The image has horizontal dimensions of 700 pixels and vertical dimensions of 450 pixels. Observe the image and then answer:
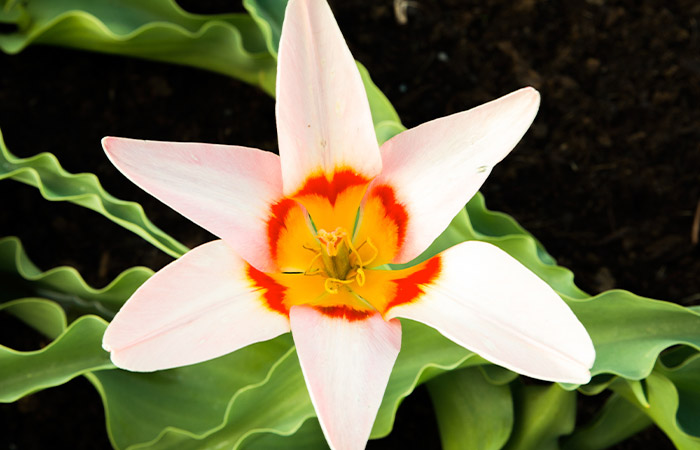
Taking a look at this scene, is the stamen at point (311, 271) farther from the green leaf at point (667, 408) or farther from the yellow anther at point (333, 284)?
the green leaf at point (667, 408)

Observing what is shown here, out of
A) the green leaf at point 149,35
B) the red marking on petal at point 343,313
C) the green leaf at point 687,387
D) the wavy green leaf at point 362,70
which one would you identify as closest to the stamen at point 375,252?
the red marking on petal at point 343,313

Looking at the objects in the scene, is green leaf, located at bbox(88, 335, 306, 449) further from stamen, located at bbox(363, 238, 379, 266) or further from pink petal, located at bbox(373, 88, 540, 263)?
pink petal, located at bbox(373, 88, 540, 263)

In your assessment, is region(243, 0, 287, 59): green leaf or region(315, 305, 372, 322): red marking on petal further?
region(243, 0, 287, 59): green leaf

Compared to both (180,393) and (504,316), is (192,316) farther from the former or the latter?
(180,393)

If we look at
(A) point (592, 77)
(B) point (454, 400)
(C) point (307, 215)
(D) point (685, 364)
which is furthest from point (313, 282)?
(A) point (592, 77)

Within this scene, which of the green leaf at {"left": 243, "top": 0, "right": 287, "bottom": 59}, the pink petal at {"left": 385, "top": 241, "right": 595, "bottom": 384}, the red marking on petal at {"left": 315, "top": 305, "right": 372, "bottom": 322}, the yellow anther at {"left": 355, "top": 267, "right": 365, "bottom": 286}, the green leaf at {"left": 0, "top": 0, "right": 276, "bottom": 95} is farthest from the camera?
the green leaf at {"left": 0, "top": 0, "right": 276, "bottom": 95}

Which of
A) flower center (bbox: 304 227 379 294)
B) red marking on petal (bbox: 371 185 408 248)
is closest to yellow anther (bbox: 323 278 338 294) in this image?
flower center (bbox: 304 227 379 294)

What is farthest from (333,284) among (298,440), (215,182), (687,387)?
(687,387)
